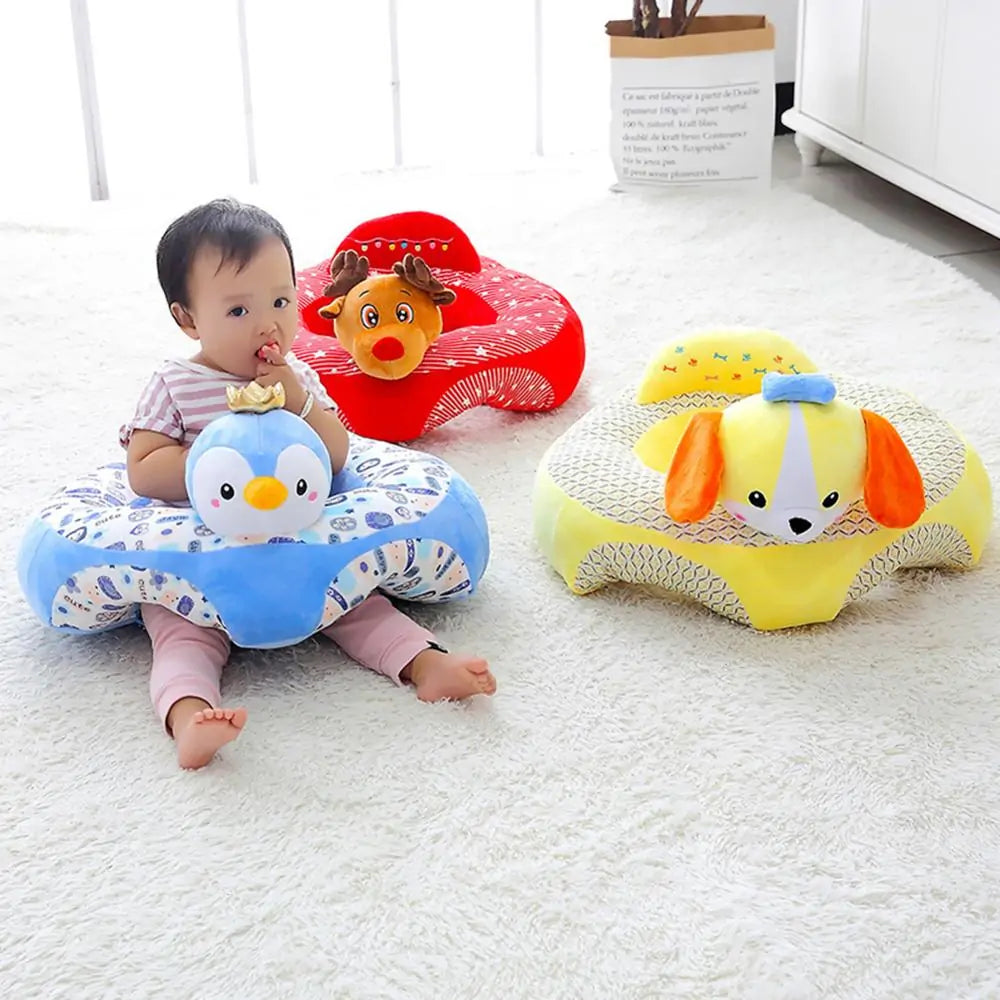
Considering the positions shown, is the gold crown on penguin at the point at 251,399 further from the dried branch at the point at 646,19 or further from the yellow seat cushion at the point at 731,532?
the dried branch at the point at 646,19

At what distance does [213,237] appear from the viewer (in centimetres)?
131

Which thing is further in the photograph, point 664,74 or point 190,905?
point 664,74

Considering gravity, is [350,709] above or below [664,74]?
below

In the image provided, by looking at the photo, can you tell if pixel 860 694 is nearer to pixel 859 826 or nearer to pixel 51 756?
pixel 859 826

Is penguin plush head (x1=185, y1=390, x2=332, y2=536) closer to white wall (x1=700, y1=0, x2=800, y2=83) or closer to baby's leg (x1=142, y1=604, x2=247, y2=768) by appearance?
baby's leg (x1=142, y1=604, x2=247, y2=768)

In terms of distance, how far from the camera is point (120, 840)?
43.3 inches

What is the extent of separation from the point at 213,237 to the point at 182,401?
0.16m

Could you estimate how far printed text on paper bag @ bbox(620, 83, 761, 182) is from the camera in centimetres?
294

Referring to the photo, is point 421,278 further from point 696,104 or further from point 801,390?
point 696,104

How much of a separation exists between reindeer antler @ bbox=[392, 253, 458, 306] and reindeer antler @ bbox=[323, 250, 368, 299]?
47 millimetres

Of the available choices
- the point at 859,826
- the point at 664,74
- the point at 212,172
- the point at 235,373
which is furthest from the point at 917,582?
the point at 212,172

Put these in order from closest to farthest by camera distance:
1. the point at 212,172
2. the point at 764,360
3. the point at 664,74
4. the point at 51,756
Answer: the point at 51,756
the point at 764,360
the point at 664,74
the point at 212,172

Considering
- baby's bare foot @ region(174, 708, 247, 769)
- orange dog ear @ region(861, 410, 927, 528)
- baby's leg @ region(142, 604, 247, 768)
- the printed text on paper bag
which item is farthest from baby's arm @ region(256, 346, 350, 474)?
the printed text on paper bag

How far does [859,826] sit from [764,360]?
2.25ft
